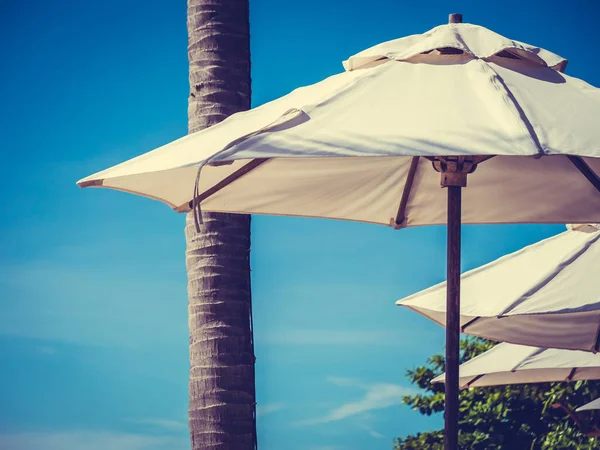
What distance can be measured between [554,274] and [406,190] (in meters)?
1.44

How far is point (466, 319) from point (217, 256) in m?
2.13

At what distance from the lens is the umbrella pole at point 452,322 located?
4473mm

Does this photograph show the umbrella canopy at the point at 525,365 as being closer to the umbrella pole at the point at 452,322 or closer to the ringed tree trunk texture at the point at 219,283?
A: the ringed tree trunk texture at the point at 219,283

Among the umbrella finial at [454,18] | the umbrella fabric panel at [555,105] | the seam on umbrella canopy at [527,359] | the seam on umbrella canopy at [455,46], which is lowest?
the umbrella fabric panel at [555,105]

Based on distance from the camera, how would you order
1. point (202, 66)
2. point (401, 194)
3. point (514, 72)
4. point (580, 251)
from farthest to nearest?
point (580, 251) < point (202, 66) < point (401, 194) < point (514, 72)

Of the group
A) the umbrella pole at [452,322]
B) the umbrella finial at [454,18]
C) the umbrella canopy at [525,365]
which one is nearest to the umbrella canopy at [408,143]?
the umbrella finial at [454,18]

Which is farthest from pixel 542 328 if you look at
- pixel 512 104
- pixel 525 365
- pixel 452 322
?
pixel 512 104

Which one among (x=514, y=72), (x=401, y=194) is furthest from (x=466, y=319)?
(x=514, y=72)

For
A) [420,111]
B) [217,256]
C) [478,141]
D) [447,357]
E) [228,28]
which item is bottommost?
[447,357]

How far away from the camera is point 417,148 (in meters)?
3.41

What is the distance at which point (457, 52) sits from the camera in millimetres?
4203

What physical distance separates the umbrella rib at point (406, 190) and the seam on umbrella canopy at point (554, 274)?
1.00 meters

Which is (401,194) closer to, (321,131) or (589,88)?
(589,88)

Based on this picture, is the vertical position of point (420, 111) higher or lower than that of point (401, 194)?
lower
